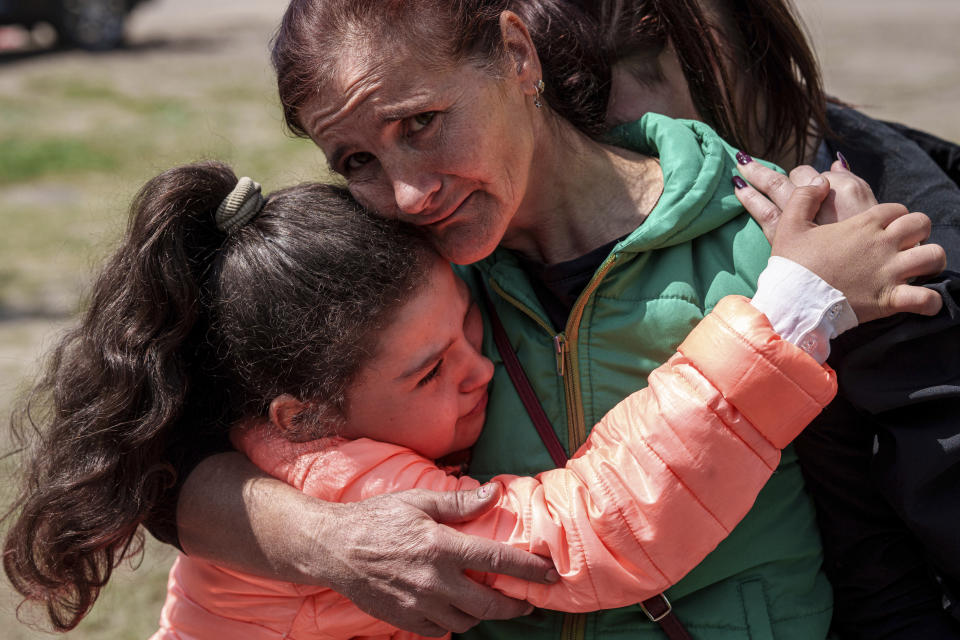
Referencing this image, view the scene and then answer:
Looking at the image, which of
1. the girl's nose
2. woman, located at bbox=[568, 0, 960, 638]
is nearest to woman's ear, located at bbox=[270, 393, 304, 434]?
the girl's nose

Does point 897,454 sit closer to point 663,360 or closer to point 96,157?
point 663,360

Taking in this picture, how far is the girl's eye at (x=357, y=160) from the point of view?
2.26m

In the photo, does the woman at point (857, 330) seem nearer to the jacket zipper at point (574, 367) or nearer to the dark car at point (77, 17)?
the jacket zipper at point (574, 367)

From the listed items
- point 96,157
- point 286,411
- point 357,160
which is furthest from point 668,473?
point 96,157

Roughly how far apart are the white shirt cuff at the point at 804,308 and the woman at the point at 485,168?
0.21 metres

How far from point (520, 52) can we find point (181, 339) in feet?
3.43

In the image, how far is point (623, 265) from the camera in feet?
7.36

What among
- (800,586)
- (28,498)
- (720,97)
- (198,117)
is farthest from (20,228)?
(800,586)

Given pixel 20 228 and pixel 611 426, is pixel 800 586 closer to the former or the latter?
pixel 611 426

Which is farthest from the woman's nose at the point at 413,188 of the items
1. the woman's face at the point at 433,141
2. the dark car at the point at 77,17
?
the dark car at the point at 77,17

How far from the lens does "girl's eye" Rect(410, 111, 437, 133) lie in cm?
214

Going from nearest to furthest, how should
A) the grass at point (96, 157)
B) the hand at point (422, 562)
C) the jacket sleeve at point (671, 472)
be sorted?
the jacket sleeve at point (671, 472) < the hand at point (422, 562) < the grass at point (96, 157)

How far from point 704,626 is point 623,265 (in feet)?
2.68

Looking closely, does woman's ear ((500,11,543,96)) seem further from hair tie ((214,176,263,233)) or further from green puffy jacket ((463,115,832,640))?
hair tie ((214,176,263,233))
